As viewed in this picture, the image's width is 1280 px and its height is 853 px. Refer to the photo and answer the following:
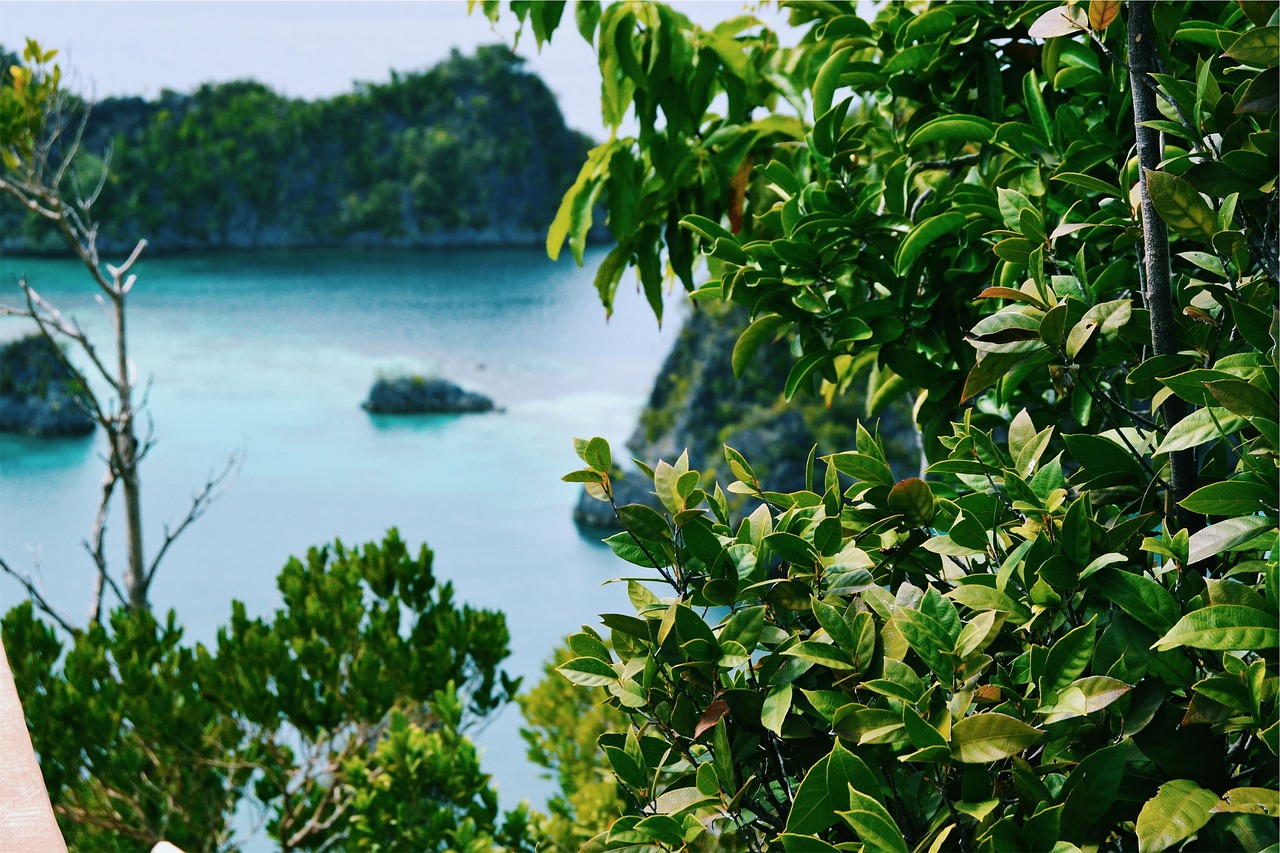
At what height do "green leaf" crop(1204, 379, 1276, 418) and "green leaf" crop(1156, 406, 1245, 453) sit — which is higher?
"green leaf" crop(1204, 379, 1276, 418)

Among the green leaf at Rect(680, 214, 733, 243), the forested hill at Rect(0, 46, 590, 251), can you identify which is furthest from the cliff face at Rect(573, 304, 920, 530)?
the green leaf at Rect(680, 214, 733, 243)

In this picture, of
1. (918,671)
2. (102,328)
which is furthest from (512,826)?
(102,328)

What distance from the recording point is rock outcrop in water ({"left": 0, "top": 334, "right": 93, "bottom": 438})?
26.9 feet

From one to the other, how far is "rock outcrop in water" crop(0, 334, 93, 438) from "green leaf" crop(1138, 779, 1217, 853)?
8.88m

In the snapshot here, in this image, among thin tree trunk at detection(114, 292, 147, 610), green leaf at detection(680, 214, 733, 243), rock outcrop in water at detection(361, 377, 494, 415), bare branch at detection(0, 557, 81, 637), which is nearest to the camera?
green leaf at detection(680, 214, 733, 243)

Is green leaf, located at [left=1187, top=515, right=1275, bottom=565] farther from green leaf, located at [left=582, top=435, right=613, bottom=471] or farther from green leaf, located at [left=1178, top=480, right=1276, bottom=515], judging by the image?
green leaf, located at [left=582, top=435, right=613, bottom=471]

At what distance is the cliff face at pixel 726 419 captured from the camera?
8.52 m

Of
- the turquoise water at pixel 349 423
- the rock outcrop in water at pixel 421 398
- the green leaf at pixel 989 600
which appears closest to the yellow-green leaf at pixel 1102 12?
the green leaf at pixel 989 600

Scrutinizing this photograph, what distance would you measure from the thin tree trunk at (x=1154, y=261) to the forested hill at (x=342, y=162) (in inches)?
366

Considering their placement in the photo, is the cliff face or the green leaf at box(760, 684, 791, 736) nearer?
the green leaf at box(760, 684, 791, 736)

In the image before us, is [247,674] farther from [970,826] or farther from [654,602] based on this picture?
[970,826]

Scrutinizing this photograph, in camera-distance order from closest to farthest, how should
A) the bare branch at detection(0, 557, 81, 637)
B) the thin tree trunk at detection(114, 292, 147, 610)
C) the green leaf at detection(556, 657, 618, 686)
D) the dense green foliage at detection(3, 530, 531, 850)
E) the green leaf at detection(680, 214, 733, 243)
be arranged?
1. the green leaf at detection(556, 657, 618, 686)
2. the green leaf at detection(680, 214, 733, 243)
3. the dense green foliage at detection(3, 530, 531, 850)
4. the bare branch at detection(0, 557, 81, 637)
5. the thin tree trunk at detection(114, 292, 147, 610)

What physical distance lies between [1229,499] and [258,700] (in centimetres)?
211

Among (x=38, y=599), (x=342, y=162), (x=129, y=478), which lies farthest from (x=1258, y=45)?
(x=342, y=162)
